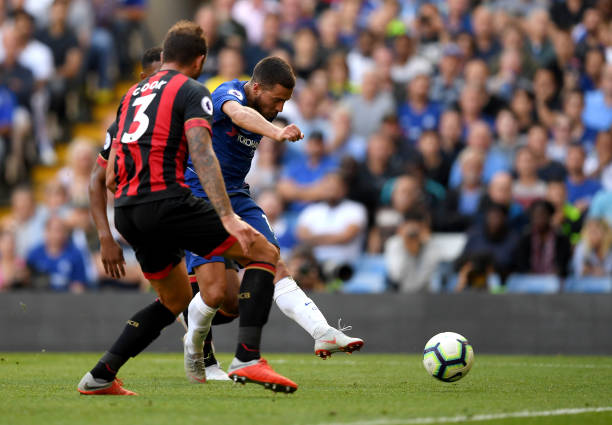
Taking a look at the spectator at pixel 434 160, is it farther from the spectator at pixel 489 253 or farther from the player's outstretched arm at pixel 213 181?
the player's outstretched arm at pixel 213 181

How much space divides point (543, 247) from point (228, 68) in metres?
5.51

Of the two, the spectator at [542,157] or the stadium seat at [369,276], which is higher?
the spectator at [542,157]

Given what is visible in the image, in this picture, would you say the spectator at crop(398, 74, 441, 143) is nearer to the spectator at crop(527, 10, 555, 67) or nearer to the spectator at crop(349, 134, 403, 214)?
the spectator at crop(349, 134, 403, 214)

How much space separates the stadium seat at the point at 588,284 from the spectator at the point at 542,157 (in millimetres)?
1368

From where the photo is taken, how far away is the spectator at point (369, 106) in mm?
14719

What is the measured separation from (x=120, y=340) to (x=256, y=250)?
101 cm

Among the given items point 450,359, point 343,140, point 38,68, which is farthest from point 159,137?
point 38,68

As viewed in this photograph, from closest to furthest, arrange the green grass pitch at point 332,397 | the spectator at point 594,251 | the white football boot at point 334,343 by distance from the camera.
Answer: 1. the green grass pitch at point 332,397
2. the white football boot at point 334,343
3. the spectator at point 594,251

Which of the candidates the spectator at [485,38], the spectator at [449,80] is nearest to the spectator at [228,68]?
the spectator at [449,80]

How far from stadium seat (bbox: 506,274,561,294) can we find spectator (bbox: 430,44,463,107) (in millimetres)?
3180

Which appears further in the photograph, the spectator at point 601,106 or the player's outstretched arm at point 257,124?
the spectator at point 601,106

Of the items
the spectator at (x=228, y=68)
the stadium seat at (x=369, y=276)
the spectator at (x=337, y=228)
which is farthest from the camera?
the spectator at (x=228, y=68)

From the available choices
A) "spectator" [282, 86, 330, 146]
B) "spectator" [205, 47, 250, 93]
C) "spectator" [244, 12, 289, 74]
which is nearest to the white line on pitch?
"spectator" [282, 86, 330, 146]

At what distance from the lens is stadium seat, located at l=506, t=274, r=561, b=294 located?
1216cm
